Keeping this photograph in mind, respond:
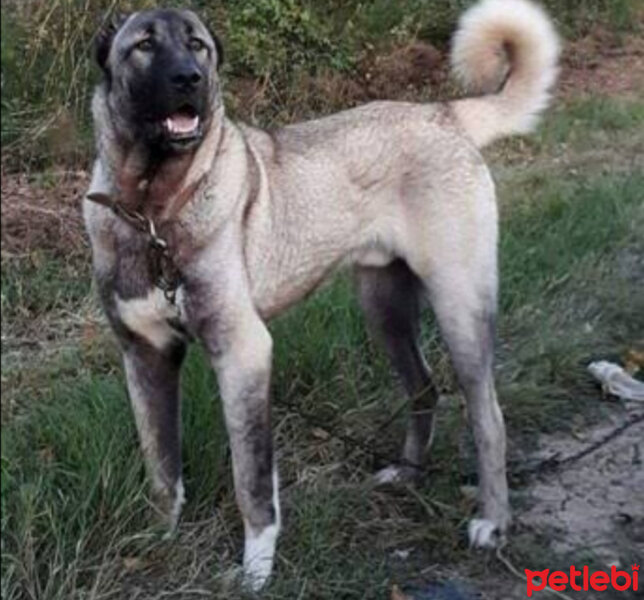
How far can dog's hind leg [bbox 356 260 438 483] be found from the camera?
4.45 meters

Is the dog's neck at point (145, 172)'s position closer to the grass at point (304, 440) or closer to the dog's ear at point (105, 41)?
the dog's ear at point (105, 41)

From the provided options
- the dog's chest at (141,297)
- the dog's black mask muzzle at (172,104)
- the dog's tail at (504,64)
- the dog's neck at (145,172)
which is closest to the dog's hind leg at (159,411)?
the dog's chest at (141,297)

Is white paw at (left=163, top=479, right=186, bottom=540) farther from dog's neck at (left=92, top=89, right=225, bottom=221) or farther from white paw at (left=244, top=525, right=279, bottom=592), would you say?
dog's neck at (left=92, top=89, right=225, bottom=221)

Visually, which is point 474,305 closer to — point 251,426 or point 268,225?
point 268,225

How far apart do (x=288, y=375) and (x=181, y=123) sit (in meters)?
1.29

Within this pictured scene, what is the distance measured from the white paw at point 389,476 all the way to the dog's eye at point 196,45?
1478mm

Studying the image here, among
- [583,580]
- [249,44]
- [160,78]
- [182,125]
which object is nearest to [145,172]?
[182,125]

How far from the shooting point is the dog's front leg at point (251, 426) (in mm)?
3697

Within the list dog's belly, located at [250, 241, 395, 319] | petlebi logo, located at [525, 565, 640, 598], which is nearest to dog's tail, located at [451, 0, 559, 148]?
dog's belly, located at [250, 241, 395, 319]

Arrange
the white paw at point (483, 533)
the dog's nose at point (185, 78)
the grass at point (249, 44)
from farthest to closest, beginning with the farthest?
the grass at point (249, 44)
the white paw at point (483, 533)
the dog's nose at point (185, 78)

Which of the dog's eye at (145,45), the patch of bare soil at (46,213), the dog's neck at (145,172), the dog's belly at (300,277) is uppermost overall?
the dog's eye at (145,45)

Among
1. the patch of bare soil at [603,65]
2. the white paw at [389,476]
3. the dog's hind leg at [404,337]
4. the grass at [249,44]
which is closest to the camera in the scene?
the white paw at [389,476]

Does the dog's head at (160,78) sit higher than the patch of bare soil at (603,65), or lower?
higher

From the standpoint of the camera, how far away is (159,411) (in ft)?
12.9
